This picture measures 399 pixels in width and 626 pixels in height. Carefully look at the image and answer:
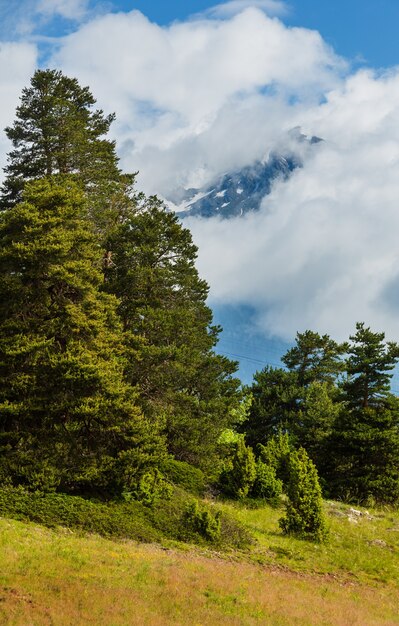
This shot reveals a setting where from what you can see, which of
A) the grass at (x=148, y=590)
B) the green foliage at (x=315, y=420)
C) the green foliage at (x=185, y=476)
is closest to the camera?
the grass at (x=148, y=590)

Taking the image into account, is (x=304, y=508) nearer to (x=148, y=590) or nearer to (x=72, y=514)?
(x=72, y=514)

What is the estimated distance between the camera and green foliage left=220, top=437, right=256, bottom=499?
32406 mm

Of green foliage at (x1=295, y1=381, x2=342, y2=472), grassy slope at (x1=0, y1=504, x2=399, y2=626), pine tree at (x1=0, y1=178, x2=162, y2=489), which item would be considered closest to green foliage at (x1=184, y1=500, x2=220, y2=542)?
grassy slope at (x1=0, y1=504, x2=399, y2=626)

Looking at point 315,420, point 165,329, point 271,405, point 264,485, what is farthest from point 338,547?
point 271,405

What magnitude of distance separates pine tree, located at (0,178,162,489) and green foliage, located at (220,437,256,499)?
899cm

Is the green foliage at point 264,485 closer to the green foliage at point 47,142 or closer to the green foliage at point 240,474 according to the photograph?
the green foliage at point 240,474

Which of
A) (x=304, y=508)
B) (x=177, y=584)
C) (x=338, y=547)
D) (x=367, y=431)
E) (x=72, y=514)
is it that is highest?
(x=367, y=431)

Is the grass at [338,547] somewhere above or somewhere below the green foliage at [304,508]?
below

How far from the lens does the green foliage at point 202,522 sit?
22812 mm

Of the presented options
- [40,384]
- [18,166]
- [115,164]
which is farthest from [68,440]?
[115,164]

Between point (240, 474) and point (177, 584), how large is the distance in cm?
1753

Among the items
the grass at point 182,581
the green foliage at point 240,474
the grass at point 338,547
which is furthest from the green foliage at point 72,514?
the green foliage at point 240,474

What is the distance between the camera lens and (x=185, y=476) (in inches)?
1254

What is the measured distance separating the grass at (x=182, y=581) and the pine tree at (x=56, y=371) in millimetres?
2781
